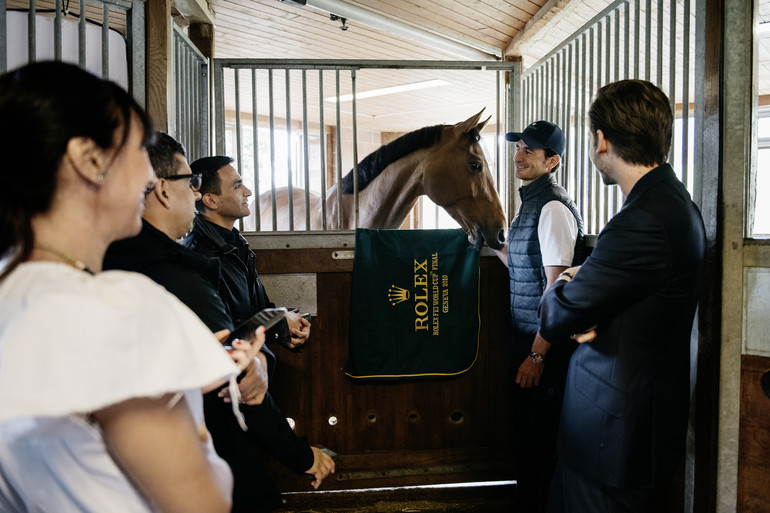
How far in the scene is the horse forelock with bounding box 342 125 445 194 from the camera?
2.74m

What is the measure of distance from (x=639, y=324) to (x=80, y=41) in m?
1.87

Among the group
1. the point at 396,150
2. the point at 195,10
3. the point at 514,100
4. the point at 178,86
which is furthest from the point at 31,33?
the point at 514,100

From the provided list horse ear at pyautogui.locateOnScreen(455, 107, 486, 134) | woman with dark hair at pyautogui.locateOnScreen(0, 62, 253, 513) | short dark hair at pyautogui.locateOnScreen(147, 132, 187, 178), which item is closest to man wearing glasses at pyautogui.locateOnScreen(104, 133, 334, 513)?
short dark hair at pyautogui.locateOnScreen(147, 132, 187, 178)

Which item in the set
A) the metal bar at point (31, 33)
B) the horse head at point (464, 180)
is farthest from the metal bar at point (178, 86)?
the horse head at point (464, 180)

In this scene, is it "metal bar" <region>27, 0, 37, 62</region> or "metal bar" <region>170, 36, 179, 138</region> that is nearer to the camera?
"metal bar" <region>27, 0, 37, 62</region>

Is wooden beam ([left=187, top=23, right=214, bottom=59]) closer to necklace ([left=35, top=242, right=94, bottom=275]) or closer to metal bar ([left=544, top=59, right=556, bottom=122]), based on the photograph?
metal bar ([left=544, top=59, right=556, bottom=122])

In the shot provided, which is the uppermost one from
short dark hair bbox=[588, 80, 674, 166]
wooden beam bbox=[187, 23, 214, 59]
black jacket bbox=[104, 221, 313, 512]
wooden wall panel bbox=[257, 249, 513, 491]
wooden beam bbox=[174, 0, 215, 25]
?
wooden beam bbox=[174, 0, 215, 25]

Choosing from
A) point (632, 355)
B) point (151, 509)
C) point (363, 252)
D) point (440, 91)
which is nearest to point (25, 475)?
point (151, 509)

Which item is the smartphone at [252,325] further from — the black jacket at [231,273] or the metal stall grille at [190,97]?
the metal stall grille at [190,97]

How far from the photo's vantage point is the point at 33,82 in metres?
0.53

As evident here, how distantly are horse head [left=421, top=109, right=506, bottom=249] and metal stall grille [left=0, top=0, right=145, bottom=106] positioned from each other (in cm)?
147

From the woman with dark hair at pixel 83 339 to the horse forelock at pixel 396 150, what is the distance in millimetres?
2221

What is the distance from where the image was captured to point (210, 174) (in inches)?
67.6

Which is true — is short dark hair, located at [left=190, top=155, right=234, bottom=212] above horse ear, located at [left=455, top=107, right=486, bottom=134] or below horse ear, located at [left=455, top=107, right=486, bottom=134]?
below
